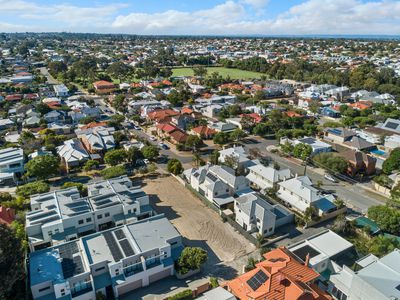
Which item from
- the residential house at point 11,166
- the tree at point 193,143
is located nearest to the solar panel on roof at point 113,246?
the residential house at point 11,166

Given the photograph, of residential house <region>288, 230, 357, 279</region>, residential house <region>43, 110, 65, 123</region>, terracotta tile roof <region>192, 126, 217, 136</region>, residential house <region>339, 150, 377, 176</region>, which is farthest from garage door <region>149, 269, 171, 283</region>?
residential house <region>43, 110, 65, 123</region>

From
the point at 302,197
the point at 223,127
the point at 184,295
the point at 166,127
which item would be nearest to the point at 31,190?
the point at 184,295

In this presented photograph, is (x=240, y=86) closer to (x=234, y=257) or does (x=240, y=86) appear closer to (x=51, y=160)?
(x=51, y=160)

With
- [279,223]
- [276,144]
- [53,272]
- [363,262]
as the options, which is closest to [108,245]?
[53,272]

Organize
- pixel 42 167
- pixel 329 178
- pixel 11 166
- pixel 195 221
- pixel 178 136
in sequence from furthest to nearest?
pixel 178 136 < pixel 11 166 < pixel 329 178 < pixel 42 167 < pixel 195 221

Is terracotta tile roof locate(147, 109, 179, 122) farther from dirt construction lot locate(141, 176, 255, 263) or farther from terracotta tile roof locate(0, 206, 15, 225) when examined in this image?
terracotta tile roof locate(0, 206, 15, 225)

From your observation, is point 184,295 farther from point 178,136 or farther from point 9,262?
point 178,136
